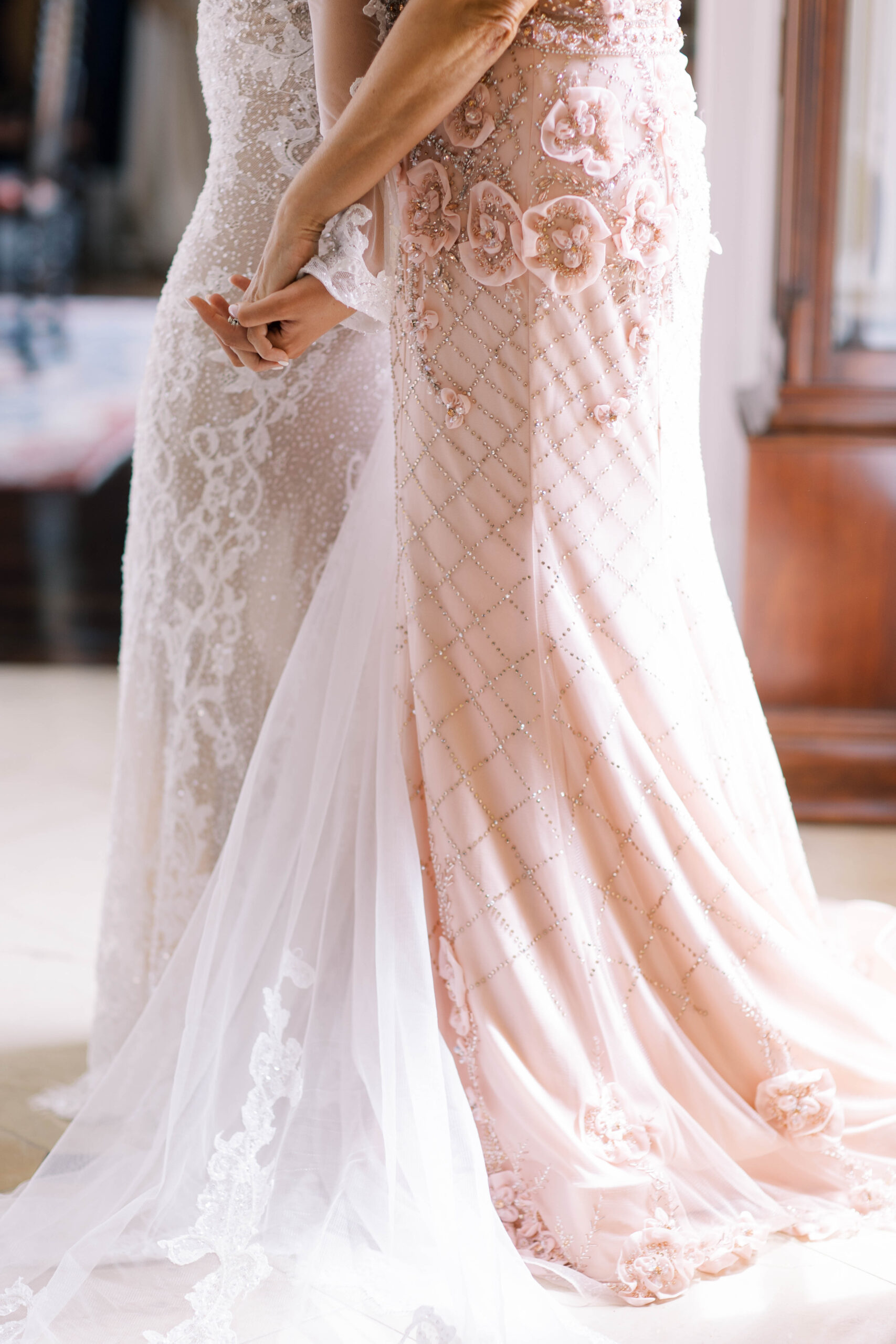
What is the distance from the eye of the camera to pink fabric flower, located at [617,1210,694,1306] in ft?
3.84

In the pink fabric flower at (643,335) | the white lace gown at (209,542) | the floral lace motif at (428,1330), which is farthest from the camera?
the white lace gown at (209,542)

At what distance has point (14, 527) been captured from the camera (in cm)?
473

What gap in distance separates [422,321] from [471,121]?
176 mm

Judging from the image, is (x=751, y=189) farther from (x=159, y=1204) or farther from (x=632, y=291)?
(x=159, y=1204)

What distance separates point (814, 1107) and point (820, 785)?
1496 millimetres

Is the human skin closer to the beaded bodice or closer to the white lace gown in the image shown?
the beaded bodice

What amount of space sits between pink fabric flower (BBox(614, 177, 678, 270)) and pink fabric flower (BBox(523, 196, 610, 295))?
0.9 inches

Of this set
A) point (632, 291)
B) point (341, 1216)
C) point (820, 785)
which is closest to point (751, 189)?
point (820, 785)

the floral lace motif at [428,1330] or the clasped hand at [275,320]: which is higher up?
the clasped hand at [275,320]

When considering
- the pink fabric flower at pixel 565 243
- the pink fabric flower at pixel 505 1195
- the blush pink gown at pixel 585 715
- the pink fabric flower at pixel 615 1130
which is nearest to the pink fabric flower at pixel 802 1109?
the blush pink gown at pixel 585 715

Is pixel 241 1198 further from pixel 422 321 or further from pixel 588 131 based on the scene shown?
pixel 588 131
